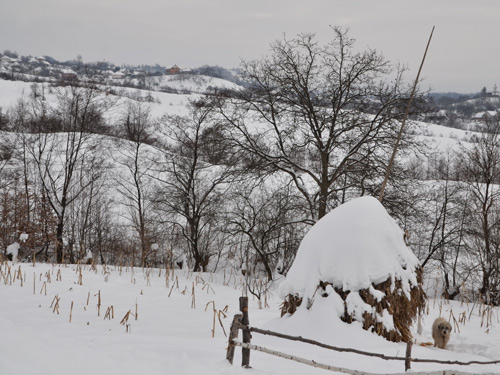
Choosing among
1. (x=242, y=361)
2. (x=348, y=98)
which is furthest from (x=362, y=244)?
(x=348, y=98)

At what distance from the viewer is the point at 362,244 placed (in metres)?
5.66

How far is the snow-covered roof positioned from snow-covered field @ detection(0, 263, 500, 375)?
17.8 inches

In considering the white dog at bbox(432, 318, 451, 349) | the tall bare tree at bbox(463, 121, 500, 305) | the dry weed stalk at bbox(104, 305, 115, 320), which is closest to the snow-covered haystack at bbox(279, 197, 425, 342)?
the white dog at bbox(432, 318, 451, 349)

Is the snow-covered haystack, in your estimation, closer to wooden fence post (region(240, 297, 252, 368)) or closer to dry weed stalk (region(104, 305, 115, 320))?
wooden fence post (region(240, 297, 252, 368))

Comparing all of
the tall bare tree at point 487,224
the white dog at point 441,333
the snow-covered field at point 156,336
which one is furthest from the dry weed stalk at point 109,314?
the tall bare tree at point 487,224

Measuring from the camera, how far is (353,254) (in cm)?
563

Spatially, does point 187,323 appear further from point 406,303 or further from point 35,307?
point 406,303

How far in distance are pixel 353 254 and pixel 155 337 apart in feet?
10.1

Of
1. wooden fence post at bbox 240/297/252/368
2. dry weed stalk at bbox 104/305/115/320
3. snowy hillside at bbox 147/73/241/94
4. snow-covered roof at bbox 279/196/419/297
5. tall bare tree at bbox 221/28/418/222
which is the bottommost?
dry weed stalk at bbox 104/305/115/320

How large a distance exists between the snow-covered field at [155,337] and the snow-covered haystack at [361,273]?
0.22m

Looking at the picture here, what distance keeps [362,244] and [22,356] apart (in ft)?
14.6

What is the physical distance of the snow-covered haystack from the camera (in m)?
5.50

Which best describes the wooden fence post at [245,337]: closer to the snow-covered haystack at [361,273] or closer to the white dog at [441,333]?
the snow-covered haystack at [361,273]

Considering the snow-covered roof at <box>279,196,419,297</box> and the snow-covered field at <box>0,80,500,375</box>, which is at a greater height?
the snow-covered roof at <box>279,196,419,297</box>
